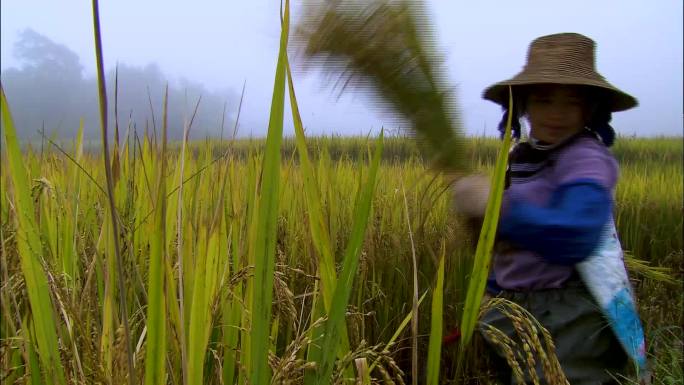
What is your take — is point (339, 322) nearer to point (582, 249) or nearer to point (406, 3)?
point (406, 3)

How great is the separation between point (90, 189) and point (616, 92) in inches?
56.4

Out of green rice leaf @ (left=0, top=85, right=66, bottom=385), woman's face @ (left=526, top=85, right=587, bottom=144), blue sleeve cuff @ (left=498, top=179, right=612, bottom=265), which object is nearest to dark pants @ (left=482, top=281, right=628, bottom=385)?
blue sleeve cuff @ (left=498, top=179, right=612, bottom=265)

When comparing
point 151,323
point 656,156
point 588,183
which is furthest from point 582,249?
point 656,156

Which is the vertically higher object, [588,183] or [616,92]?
[616,92]

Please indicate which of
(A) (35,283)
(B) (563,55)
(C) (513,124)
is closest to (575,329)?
(C) (513,124)

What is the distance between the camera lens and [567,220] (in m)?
1.06

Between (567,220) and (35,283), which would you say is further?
(567,220)

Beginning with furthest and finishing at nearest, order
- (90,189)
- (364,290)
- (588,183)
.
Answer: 1. (90,189)
2. (364,290)
3. (588,183)

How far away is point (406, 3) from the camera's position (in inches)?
24.9

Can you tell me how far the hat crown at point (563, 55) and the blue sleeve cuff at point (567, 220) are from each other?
0.27m

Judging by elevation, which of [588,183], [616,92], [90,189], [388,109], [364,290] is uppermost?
[616,92]

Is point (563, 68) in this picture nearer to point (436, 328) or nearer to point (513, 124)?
point (513, 124)

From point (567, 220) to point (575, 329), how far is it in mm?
362

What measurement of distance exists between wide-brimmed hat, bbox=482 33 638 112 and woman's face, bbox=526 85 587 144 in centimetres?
5
